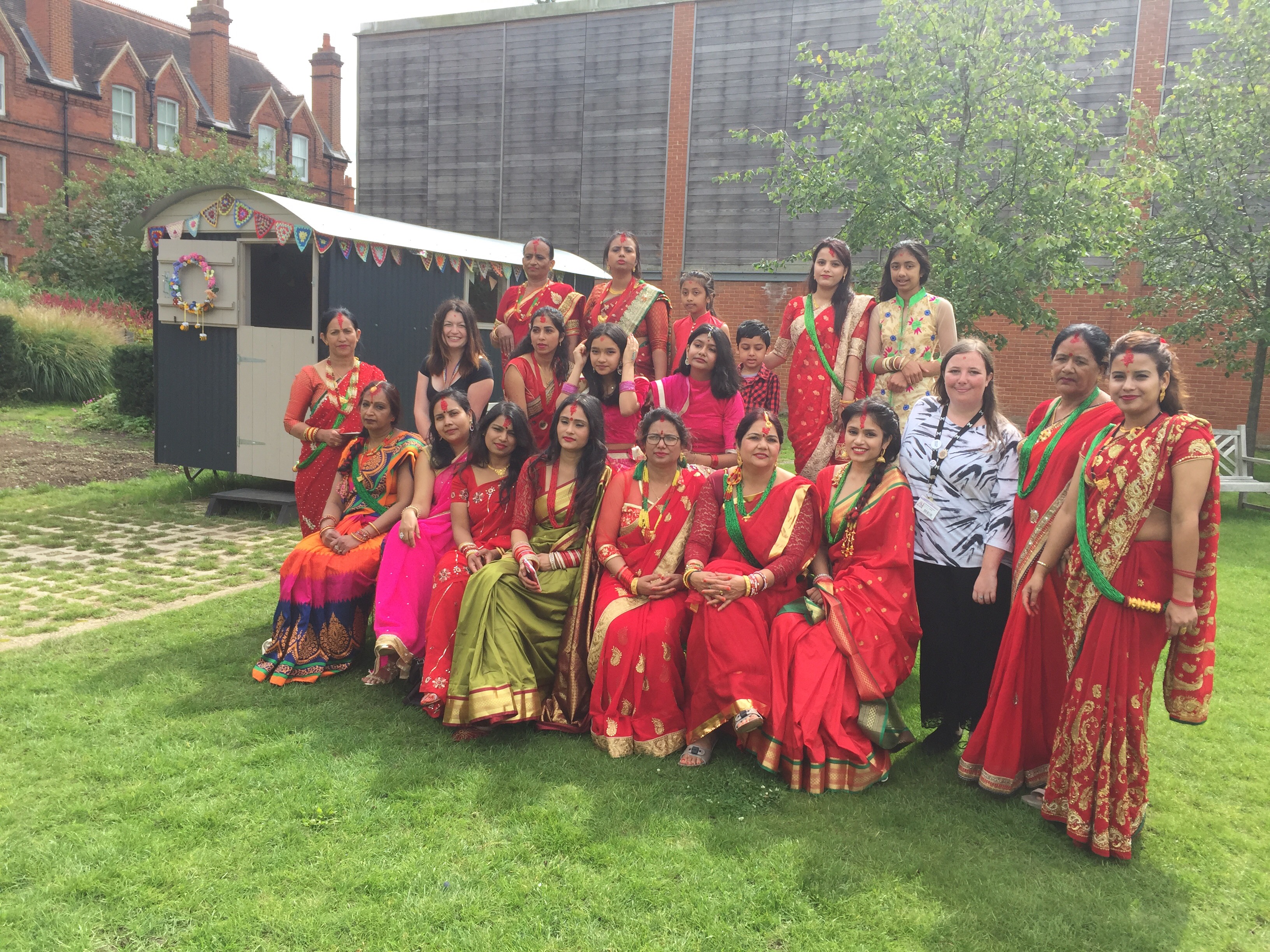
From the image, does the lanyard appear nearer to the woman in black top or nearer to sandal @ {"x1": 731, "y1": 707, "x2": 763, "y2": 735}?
sandal @ {"x1": 731, "y1": 707, "x2": 763, "y2": 735}

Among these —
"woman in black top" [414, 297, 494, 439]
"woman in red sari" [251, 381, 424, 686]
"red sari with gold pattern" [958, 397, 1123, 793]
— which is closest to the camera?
"red sari with gold pattern" [958, 397, 1123, 793]

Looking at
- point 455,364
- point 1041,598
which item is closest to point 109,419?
point 455,364

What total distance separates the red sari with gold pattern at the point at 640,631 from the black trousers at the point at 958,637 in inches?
41.3

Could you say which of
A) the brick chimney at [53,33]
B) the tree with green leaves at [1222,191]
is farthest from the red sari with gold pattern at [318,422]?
the brick chimney at [53,33]

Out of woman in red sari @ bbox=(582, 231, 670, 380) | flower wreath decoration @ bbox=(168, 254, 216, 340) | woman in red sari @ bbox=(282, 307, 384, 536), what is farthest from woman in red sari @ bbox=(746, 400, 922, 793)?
flower wreath decoration @ bbox=(168, 254, 216, 340)

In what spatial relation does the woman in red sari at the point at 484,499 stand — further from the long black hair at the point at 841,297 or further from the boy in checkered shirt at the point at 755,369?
the long black hair at the point at 841,297

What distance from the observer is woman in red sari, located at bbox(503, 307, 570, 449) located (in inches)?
194

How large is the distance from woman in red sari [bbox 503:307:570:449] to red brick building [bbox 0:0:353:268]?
21792 millimetres

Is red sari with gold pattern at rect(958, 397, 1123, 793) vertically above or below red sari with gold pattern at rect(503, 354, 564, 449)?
below

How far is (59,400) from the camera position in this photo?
14508 millimetres

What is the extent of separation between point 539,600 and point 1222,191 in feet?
35.1

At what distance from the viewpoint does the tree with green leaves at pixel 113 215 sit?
1798 cm

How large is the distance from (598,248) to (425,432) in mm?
13758

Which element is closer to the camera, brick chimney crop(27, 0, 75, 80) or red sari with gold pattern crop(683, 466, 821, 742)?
red sari with gold pattern crop(683, 466, 821, 742)
